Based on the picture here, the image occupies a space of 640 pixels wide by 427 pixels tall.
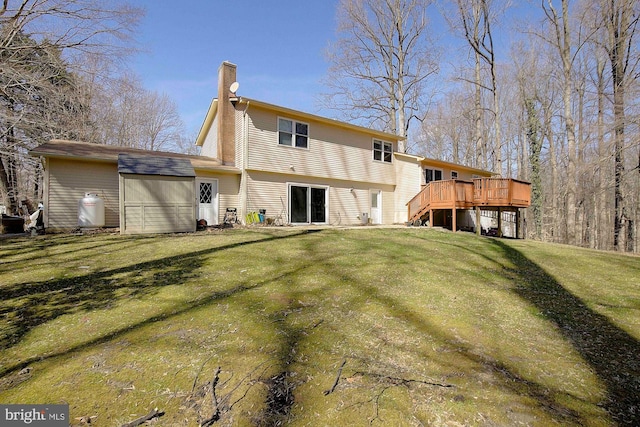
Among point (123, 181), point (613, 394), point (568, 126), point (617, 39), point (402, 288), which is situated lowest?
point (613, 394)

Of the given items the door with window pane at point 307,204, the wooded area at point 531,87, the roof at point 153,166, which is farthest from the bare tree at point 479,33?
the roof at point 153,166

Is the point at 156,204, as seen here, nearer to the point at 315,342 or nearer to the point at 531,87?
the point at 315,342

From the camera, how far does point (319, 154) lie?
1449 cm

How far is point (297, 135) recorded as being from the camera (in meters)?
13.9

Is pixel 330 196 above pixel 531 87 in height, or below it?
below

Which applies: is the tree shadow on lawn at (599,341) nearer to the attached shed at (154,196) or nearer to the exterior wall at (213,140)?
the attached shed at (154,196)

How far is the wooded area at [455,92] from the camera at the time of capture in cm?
1141

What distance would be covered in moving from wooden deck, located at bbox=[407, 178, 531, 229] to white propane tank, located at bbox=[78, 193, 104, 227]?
45.1ft

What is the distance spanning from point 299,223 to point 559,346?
1120 centimetres

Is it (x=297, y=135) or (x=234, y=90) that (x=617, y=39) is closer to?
(x=297, y=135)

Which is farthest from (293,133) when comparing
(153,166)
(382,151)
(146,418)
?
(146,418)

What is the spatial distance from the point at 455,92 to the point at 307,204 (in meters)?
22.3

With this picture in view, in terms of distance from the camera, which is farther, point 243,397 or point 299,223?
point 299,223

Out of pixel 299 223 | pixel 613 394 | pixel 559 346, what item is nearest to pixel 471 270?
pixel 559 346
